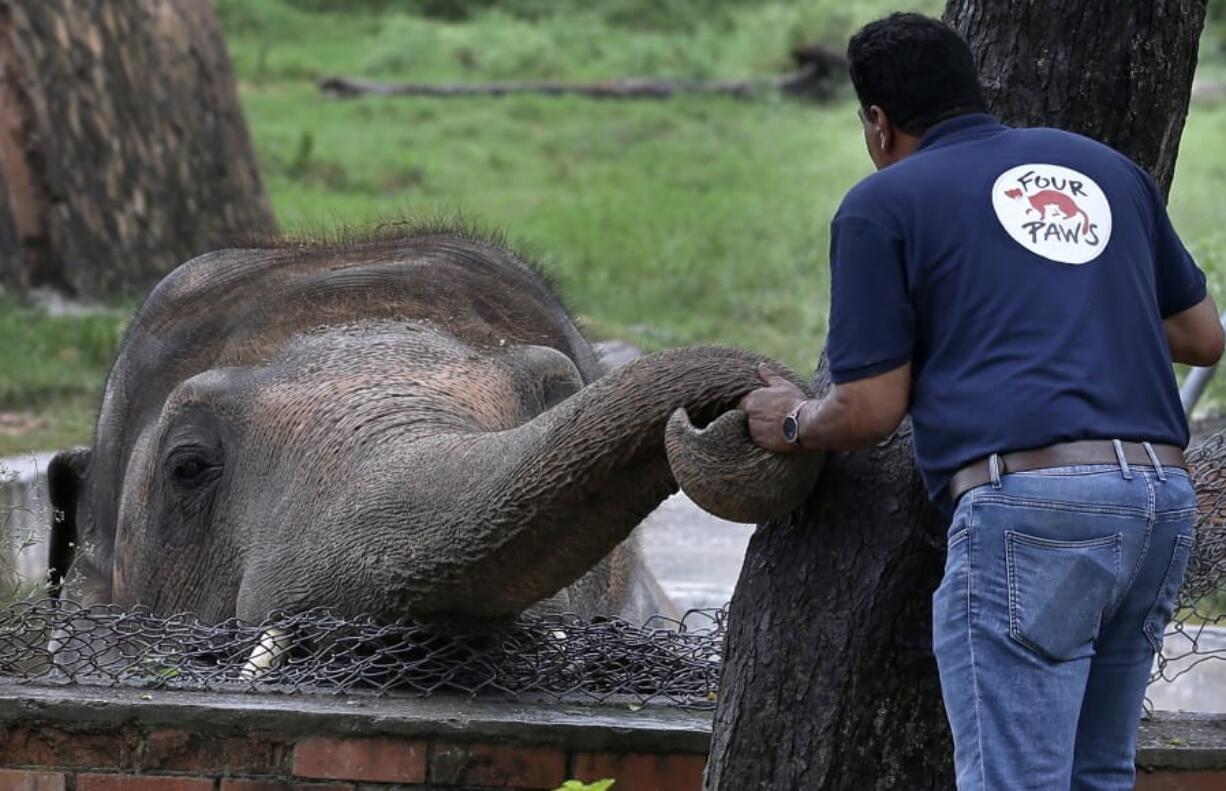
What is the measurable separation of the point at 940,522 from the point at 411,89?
2025cm

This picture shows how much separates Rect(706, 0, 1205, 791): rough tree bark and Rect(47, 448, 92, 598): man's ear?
10.5 ft

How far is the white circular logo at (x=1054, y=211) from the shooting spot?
3.17 metres

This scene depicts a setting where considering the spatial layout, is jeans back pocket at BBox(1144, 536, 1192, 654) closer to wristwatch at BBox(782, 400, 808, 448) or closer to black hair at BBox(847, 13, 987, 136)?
wristwatch at BBox(782, 400, 808, 448)

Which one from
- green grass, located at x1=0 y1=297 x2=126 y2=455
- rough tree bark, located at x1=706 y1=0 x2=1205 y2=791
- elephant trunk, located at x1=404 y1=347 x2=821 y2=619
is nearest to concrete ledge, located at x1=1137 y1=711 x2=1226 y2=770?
rough tree bark, located at x1=706 y1=0 x2=1205 y2=791

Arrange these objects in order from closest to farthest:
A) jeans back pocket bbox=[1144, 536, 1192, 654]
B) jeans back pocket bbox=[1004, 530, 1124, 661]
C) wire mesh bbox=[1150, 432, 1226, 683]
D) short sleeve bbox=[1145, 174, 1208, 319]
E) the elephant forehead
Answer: jeans back pocket bbox=[1004, 530, 1124, 661], jeans back pocket bbox=[1144, 536, 1192, 654], short sleeve bbox=[1145, 174, 1208, 319], wire mesh bbox=[1150, 432, 1226, 683], the elephant forehead

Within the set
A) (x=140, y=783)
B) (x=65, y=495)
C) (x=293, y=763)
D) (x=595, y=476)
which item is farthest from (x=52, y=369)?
(x=595, y=476)

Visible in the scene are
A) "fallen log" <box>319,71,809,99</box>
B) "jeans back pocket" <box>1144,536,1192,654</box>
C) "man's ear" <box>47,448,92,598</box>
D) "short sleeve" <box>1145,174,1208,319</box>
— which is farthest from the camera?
"fallen log" <box>319,71,809,99</box>

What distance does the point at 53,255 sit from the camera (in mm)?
12125

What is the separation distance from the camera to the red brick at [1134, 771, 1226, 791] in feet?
13.1

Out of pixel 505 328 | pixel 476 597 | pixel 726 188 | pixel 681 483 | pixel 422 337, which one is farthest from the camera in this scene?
pixel 726 188

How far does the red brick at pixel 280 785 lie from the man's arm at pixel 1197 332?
1652mm

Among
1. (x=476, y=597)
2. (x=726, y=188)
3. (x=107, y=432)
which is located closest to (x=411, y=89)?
(x=726, y=188)

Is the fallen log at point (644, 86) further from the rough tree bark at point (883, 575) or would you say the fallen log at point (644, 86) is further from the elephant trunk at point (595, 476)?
the rough tree bark at point (883, 575)

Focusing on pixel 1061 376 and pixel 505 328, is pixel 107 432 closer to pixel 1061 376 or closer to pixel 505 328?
pixel 505 328
